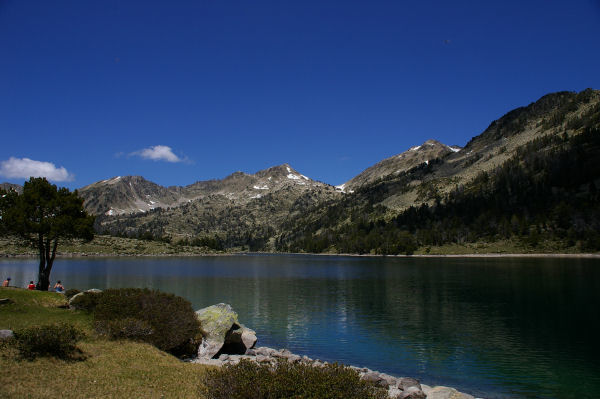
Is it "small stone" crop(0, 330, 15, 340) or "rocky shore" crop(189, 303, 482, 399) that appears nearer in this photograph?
"small stone" crop(0, 330, 15, 340)

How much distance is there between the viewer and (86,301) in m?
30.7

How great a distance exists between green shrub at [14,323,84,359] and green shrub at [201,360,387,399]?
8.12m

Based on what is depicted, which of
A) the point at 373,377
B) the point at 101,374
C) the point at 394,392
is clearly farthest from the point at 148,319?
the point at 394,392

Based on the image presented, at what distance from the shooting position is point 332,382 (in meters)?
13.8

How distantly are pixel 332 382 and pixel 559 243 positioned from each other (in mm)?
227981

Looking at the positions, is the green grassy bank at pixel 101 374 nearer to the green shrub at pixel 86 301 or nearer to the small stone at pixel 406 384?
the green shrub at pixel 86 301

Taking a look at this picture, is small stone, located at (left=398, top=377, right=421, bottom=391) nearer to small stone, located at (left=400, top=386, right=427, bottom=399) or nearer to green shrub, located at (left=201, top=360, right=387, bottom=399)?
small stone, located at (left=400, top=386, right=427, bottom=399)

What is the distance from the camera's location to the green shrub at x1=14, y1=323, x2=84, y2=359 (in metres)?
17.3

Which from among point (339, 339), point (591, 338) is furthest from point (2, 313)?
point (591, 338)

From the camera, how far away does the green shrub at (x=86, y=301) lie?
30.3m

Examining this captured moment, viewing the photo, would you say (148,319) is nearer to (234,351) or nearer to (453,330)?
(234,351)

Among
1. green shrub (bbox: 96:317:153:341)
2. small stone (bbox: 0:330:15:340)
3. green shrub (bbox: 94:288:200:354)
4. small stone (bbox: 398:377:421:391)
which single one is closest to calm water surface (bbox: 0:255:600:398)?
small stone (bbox: 398:377:421:391)

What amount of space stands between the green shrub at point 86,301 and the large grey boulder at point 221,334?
8138 millimetres

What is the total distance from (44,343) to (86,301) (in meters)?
14.0
